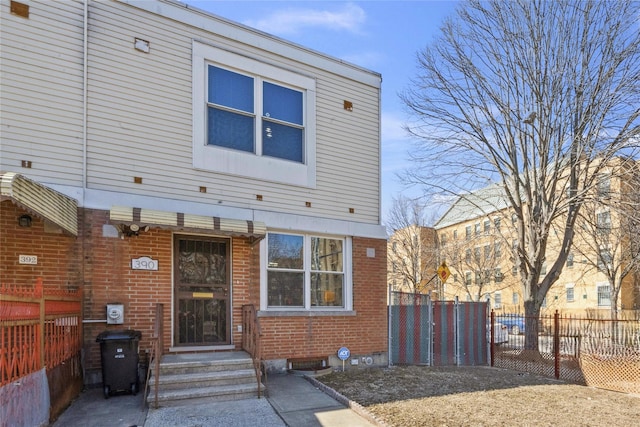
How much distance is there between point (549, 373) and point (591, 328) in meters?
→ 1.77

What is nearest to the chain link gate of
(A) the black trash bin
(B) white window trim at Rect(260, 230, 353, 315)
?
(B) white window trim at Rect(260, 230, 353, 315)

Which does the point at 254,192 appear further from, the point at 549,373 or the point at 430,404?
the point at 549,373

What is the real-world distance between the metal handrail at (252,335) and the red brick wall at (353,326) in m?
0.48

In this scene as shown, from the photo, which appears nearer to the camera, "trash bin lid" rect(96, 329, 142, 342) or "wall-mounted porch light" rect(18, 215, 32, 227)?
"trash bin lid" rect(96, 329, 142, 342)

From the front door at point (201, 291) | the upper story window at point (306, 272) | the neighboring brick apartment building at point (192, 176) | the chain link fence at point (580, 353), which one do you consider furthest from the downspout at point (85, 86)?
the chain link fence at point (580, 353)

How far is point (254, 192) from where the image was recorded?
8.69 meters

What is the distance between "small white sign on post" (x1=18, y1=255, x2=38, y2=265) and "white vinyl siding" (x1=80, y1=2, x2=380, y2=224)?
1.38m

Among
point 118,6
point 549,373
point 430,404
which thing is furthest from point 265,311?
point 549,373

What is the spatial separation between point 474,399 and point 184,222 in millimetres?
5561

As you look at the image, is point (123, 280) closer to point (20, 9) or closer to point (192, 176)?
point (192, 176)

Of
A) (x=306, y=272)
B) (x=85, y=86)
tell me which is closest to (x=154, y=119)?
(x=85, y=86)

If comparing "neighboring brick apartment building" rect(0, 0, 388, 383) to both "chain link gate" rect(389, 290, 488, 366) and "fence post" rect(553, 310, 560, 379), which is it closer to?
"chain link gate" rect(389, 290, 488, 366)

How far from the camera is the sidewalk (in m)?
5.55

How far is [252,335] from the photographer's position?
7.46 m
